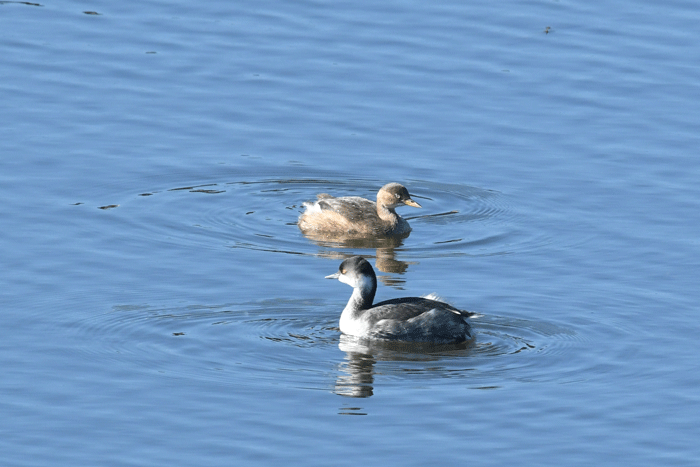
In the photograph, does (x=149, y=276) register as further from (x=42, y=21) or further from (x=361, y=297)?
(x=42, y=21)

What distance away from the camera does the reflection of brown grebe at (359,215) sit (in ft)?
62.6

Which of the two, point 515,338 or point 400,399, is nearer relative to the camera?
point 400,399

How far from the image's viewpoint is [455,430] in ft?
40.4

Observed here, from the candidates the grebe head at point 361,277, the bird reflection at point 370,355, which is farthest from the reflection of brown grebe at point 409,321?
the grebe head at point 361,277

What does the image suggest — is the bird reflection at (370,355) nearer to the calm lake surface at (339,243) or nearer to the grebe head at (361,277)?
the calm lake surface at (339,243)

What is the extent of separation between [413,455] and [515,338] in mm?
3173

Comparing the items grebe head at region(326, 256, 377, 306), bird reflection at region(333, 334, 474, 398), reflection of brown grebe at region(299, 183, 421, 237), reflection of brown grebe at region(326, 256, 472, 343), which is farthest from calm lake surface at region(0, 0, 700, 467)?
grebe head at region(326, 256, 377, 306)

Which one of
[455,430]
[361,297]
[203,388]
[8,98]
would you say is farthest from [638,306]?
[8,98]

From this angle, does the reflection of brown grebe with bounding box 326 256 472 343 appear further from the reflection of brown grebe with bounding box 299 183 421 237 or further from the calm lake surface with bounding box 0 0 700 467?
the reflection of brown grebe with bounding box 299 183 421 237

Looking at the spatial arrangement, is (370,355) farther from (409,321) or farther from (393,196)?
(393,196)

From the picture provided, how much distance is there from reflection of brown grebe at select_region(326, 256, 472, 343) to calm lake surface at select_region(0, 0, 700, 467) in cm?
16

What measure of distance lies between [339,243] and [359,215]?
58cm

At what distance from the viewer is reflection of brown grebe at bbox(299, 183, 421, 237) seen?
19.1 metres

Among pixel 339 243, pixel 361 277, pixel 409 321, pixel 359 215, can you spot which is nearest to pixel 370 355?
pixel 409 321
